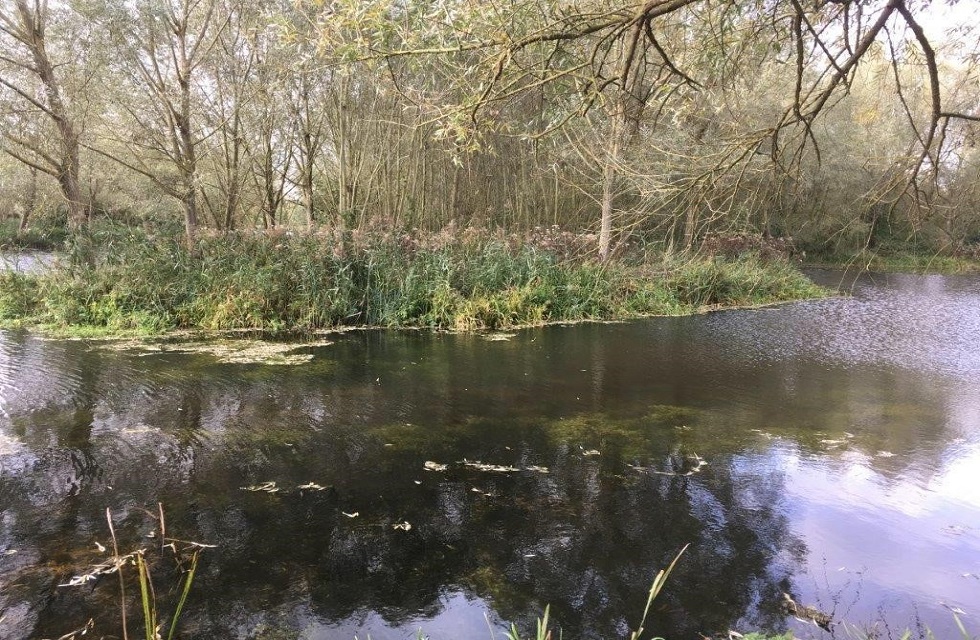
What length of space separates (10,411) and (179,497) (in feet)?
8.16

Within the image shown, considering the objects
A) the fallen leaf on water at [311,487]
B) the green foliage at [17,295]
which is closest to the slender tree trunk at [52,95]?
the green foliage at [17,295]

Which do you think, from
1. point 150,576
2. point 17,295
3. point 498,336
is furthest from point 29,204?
point 150,576

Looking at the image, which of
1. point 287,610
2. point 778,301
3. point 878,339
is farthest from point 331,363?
point 778,301

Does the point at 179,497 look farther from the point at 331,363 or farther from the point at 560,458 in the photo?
the point at 331,363

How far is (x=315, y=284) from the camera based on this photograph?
8680 mm

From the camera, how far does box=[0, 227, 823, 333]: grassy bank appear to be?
26.9 feet

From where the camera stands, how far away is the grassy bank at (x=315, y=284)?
8203mm

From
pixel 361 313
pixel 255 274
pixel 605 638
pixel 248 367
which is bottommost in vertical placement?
pixel 605 638

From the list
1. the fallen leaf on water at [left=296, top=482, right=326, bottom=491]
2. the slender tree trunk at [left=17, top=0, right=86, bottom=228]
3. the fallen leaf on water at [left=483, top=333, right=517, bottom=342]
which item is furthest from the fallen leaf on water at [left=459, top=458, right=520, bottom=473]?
the slender tree trunk at [left=17, top=0, right=86, bottom=228]

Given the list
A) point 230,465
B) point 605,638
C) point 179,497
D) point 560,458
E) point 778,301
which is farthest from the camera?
point 778,301

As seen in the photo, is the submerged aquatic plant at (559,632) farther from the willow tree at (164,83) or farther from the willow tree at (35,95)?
the willow tree at (35,95)

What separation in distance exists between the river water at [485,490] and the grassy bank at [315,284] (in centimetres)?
110

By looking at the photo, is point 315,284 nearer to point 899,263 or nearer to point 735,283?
point 735,283

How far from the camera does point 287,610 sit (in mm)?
2740
